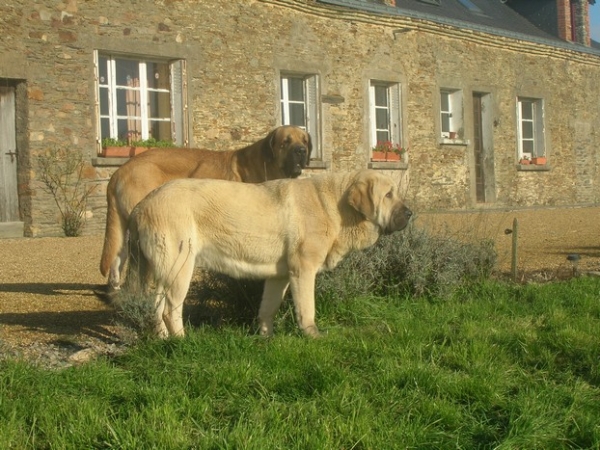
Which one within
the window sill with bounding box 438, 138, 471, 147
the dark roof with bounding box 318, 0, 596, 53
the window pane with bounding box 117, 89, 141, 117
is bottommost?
the window sill with bounding box 438, 138, 471, 147

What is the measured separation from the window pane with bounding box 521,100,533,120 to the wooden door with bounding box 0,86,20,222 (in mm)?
14026

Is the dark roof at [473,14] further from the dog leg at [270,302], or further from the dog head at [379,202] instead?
the dog leg at [270,302]

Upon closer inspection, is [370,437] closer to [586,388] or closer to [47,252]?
[586,388]

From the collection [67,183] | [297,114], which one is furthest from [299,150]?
[297,114]

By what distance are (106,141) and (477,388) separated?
1104 centimetres

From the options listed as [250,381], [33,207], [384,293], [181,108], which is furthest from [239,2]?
[250,381]

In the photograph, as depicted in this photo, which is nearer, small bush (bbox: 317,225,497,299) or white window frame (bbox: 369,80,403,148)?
small bush (bbox: 317,225,497,299)

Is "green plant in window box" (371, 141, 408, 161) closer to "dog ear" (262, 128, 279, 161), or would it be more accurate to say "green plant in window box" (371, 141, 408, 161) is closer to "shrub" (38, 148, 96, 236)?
"shrub" (38, 148, 96, 236)

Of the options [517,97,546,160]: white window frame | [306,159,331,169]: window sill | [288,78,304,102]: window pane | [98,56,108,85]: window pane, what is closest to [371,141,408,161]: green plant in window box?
[306,159,331,169]: window sill

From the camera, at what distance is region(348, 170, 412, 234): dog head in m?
5.03

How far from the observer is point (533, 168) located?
71.7 ft

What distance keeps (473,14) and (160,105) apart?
35.3 feet

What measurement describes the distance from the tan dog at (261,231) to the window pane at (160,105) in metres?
9.99

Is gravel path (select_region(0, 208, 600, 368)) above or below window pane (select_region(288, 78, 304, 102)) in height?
below
